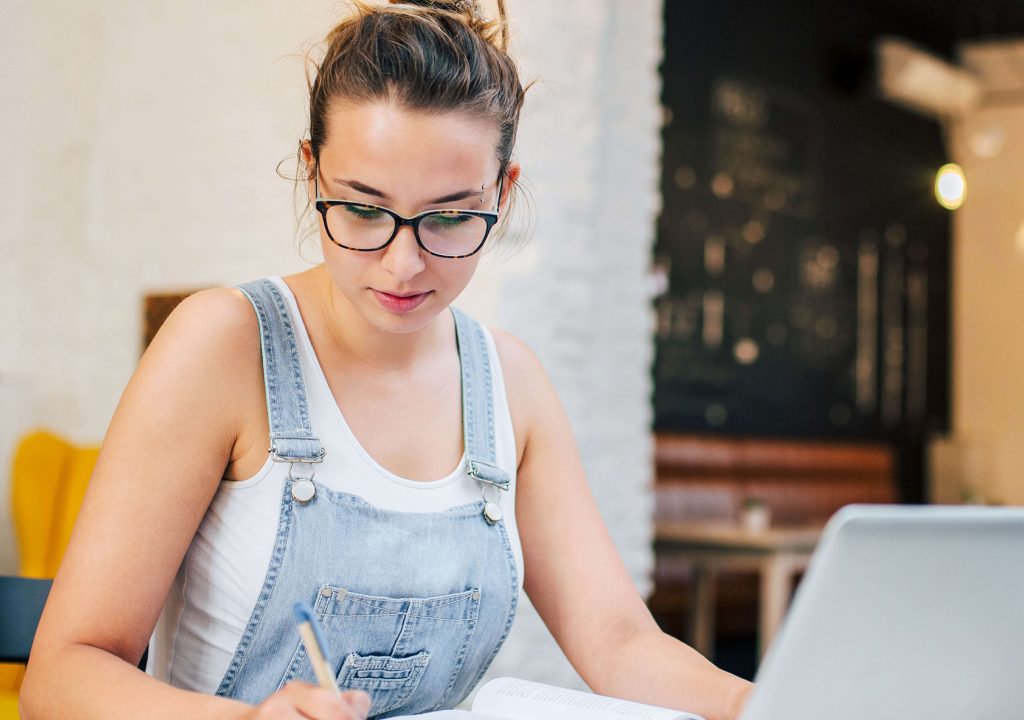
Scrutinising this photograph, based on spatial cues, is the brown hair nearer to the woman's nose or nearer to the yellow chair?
the woman's nose

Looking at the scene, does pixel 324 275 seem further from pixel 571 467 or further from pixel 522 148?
pixel 522 148

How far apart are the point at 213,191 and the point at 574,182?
114 cm

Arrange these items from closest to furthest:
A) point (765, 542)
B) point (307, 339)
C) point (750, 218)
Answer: point (307, 339) < point (765, 542) < point (750, 218)

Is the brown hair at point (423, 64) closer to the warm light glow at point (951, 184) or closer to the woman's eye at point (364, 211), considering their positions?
the woman's eye at point (364, 211)

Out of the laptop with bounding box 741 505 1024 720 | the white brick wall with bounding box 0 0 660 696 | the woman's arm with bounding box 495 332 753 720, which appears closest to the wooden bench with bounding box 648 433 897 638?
the white brick wall with bounding box 0 0 660 696

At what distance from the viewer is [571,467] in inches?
57.6

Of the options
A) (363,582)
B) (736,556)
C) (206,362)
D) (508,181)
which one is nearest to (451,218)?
(508,181)

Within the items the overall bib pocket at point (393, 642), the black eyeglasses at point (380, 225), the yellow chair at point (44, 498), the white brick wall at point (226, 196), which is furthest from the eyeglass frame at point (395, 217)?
the white brick wall at point (226, 196)

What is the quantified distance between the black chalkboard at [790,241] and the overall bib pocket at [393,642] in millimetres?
4817

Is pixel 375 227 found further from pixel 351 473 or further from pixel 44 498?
pixel 44 498

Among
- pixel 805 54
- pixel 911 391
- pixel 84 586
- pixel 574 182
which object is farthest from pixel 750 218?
pixel 84 586

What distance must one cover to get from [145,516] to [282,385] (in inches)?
8.3

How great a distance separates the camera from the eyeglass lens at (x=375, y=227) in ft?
3.72

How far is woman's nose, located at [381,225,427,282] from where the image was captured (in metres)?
1.13
